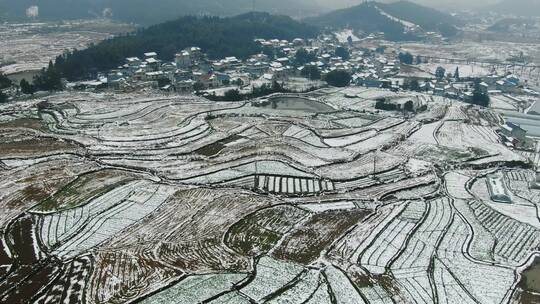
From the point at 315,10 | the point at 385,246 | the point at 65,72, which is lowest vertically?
the point at 385,246

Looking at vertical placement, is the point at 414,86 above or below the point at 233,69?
below

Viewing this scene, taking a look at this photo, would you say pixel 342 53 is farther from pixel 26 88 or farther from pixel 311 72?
pixel 26 88

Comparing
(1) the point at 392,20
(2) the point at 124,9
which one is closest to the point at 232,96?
(1) the point at 392,20

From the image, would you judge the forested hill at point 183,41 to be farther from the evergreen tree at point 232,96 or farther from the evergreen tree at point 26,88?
the evergreen tree at point 232,96

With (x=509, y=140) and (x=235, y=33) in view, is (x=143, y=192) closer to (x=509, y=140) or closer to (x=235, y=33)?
(x=509, y=140)

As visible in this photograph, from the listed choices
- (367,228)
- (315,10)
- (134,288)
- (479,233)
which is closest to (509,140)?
(479,233)

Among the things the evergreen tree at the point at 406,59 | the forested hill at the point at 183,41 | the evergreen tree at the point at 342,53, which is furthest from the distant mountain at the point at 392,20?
the evergreen tree at the point at 342,53
